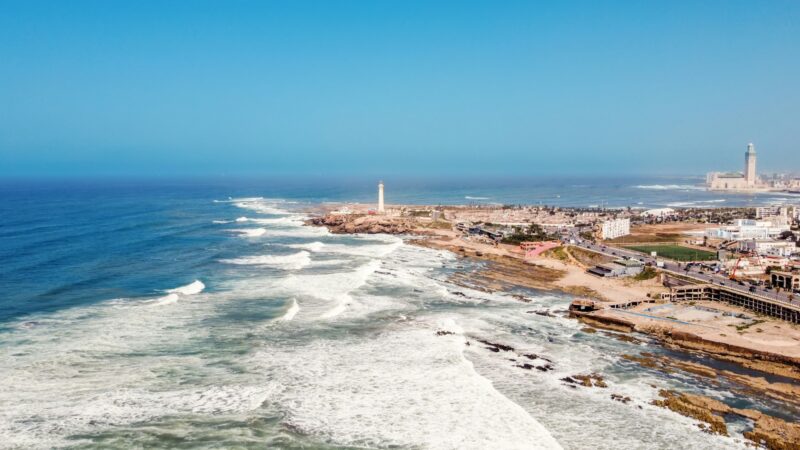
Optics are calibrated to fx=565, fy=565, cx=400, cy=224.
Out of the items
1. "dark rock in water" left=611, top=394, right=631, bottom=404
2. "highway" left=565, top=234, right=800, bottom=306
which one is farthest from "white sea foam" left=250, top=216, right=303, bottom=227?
"dark rock in water" left=611, top=394, right=631, bottom=404

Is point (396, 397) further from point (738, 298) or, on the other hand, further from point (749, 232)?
point (749, 232)

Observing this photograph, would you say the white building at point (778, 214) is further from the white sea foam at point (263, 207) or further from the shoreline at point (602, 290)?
the white sea foam at point (263, 207)

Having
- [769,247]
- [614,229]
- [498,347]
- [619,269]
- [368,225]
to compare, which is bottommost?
[498,347]

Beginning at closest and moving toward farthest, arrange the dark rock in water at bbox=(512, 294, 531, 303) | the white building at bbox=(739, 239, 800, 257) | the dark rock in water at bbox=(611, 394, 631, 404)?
the dark rock in water at bbox=(611, 394, 631, 404) → the dark rock in water at bbox=(512, 294, 531, 303) → the white building at bbox=(739, 239, 800, 257)

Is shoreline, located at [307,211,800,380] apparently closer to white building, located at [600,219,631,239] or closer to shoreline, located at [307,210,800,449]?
shoreline, located at [307,210,800,449]

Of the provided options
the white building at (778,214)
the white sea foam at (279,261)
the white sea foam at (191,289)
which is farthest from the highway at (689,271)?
the white sea foam at (191,289)

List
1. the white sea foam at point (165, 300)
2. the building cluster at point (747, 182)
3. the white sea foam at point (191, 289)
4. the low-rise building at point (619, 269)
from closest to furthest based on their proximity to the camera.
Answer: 1. the white sea foam at point (165, 300)
2. the white sea foam at point (191, 289)
3. the low-rise building at point (619, 269)
4. the building cluster at point (747, 182)

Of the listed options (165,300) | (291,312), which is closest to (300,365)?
(291,312)
